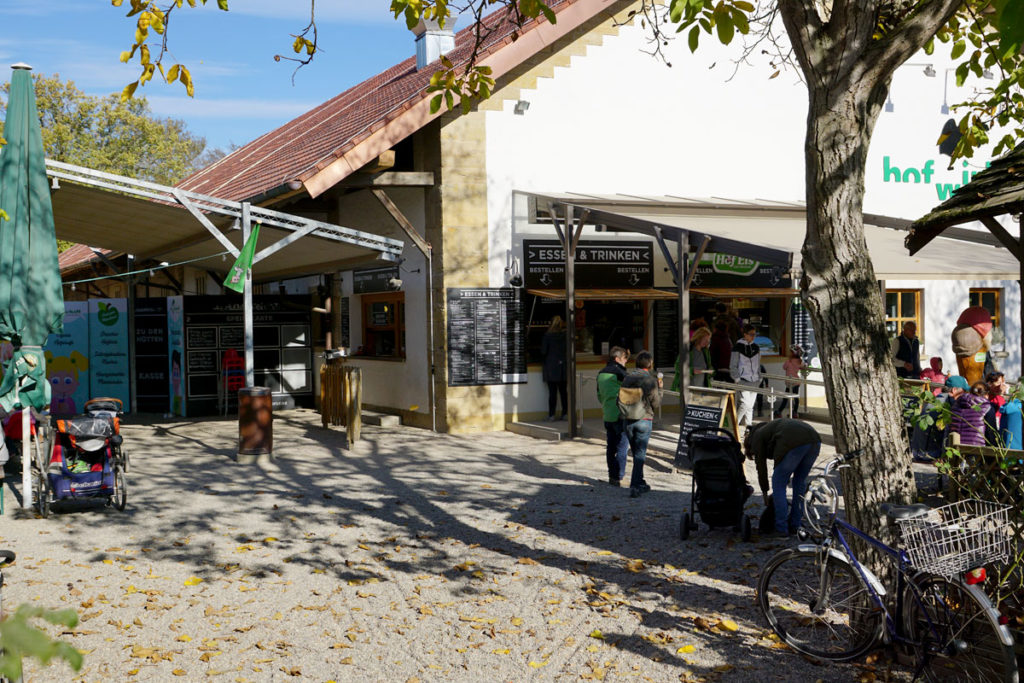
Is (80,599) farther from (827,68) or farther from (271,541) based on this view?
(827,68)

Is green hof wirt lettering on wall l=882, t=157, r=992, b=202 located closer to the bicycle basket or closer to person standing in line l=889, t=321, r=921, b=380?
person standing in line l=889, t=321, r=921, b=380

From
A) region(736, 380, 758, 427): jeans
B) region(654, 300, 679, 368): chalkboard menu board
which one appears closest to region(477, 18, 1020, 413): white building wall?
region(654, 300, 679, 368): chalkboard menu board

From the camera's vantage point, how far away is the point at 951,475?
5.16m

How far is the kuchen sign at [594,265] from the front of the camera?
14641mm

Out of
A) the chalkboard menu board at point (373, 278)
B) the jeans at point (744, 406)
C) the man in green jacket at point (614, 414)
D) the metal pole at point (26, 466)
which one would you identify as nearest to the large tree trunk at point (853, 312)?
the man in green jacket at point (614, 414)

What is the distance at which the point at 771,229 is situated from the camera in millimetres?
13625

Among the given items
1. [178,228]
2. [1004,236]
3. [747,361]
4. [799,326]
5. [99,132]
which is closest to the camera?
[1004,236]

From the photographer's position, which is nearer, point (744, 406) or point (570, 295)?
point (744, 406)

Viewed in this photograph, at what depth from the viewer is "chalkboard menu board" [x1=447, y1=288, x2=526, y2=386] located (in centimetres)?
1413

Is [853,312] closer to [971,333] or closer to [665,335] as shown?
[971,333]

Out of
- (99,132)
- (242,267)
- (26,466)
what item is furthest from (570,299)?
(99,132)

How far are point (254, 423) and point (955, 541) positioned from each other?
28.8 ft

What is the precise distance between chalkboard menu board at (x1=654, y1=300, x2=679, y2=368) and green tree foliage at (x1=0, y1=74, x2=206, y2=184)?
89.3 ft

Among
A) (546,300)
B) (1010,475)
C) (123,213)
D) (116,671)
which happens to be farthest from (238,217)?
(1010,475)
